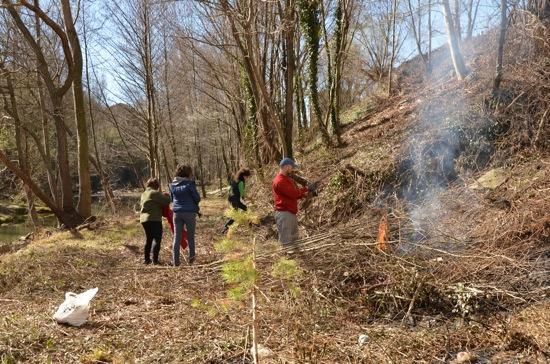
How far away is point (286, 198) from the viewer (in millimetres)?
6492

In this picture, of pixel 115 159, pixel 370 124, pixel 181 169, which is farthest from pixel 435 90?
pixel 115 159

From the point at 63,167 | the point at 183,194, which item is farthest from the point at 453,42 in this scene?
the point at 63,167

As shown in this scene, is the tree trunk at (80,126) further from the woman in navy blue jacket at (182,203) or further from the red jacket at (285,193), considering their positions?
the red jacket at (285,193)

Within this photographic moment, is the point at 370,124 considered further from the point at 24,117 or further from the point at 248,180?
the point at 24,117

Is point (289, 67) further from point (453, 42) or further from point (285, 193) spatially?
point (285, 193)

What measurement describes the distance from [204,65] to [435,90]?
41.0ft

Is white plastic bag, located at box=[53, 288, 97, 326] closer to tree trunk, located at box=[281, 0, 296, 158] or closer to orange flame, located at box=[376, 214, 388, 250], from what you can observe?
orange flame, located at box=[376, 214, 388, 250]

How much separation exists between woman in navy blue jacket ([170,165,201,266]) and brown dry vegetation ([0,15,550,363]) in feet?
1.49

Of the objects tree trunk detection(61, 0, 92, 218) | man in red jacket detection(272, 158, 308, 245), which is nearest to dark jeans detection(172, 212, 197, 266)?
man in red jacket detection(272, 158, 308, 245)

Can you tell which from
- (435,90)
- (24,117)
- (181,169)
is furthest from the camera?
(24,117)

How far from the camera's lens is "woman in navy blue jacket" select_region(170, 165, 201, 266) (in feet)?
23.7

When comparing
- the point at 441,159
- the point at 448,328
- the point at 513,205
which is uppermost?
the point at 441,159

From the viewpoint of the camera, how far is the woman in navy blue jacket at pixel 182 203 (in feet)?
23.7

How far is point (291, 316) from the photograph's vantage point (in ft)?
14.8
